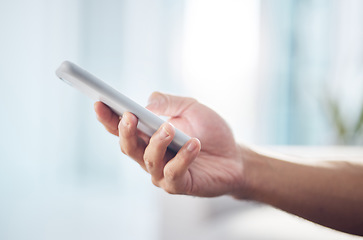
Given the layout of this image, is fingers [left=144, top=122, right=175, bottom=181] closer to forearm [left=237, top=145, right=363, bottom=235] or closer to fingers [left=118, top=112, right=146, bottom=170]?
fingers [left=118, top=112, right=146, bottom=170]

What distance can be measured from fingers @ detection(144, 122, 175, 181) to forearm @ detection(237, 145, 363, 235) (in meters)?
0.26

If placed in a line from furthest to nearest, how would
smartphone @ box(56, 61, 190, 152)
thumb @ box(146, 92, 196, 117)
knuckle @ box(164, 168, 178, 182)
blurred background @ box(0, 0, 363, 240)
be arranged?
blurred background @ box(0, 0, 363, 240) < thumb @ box(146, 92, 196, 117) < knuckle @ box(164, 168, 178, 182) < smartphone @ box(56, 61, 190, 152)

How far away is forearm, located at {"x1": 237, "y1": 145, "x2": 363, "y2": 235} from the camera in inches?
33.6

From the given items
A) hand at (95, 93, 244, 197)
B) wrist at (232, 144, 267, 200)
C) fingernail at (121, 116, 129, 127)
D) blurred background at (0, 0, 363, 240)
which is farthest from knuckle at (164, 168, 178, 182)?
blurred background at (0, 0, 363, 240)

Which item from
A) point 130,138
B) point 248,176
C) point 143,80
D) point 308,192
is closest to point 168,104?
point 130,138

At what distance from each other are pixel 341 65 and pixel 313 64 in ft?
0.84

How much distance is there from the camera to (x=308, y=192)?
87cm

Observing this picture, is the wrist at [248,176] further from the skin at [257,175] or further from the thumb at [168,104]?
the thumb at [168,104]

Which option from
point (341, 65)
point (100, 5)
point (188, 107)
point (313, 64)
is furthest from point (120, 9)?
point (188, 107)

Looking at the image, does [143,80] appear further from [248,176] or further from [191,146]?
[191,146]

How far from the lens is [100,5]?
3.50m

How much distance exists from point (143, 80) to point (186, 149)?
276cm

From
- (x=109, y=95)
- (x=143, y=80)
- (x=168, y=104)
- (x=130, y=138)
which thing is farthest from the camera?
(x=143, y=80)

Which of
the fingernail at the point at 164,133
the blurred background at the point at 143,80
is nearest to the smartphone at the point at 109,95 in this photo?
the fingernail at the point at 164,133
